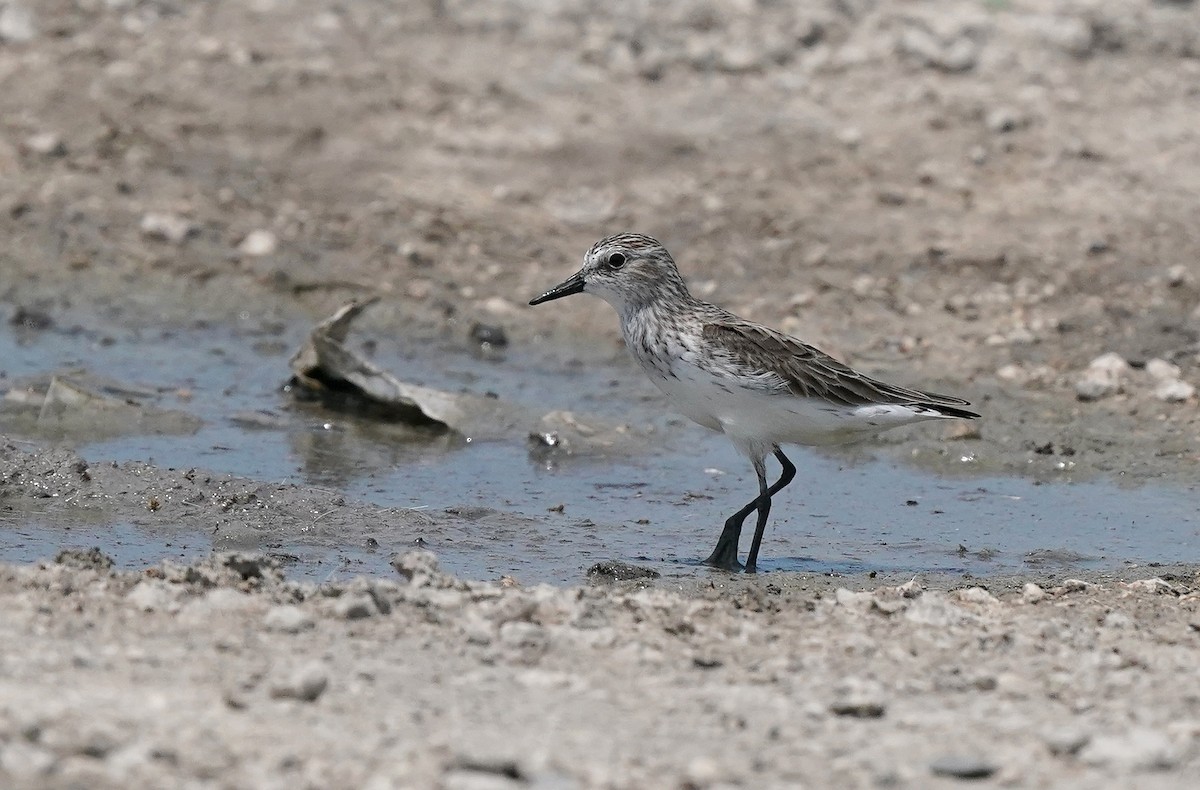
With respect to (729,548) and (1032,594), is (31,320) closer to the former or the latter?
(729,548)

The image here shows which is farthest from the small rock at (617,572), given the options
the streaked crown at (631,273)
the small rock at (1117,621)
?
the small rock at (1117,621)

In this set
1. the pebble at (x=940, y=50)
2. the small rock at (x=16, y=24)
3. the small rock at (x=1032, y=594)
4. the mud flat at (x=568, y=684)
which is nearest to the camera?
the mud flat at (x=568, y=684)

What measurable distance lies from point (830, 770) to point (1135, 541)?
13.7ft

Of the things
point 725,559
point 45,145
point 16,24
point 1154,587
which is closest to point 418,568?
point 725,559

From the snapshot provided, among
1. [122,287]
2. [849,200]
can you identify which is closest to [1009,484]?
[849,200]

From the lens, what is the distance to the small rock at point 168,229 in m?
13.1

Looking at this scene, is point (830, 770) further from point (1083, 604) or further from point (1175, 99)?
point (1175, 99)

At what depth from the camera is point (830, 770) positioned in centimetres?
517

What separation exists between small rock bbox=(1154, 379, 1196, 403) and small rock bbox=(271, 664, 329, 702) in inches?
266

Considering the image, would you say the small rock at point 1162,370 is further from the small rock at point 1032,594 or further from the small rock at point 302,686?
the small rock at point 302,686

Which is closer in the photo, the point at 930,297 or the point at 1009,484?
the point at 1009,484

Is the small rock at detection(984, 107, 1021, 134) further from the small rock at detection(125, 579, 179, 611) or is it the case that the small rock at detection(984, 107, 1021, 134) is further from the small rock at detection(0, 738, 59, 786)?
the small rock at detection(0, 738, 59, 786)

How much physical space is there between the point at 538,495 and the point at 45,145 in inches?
243

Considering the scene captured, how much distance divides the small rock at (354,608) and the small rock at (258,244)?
697 centimetres
